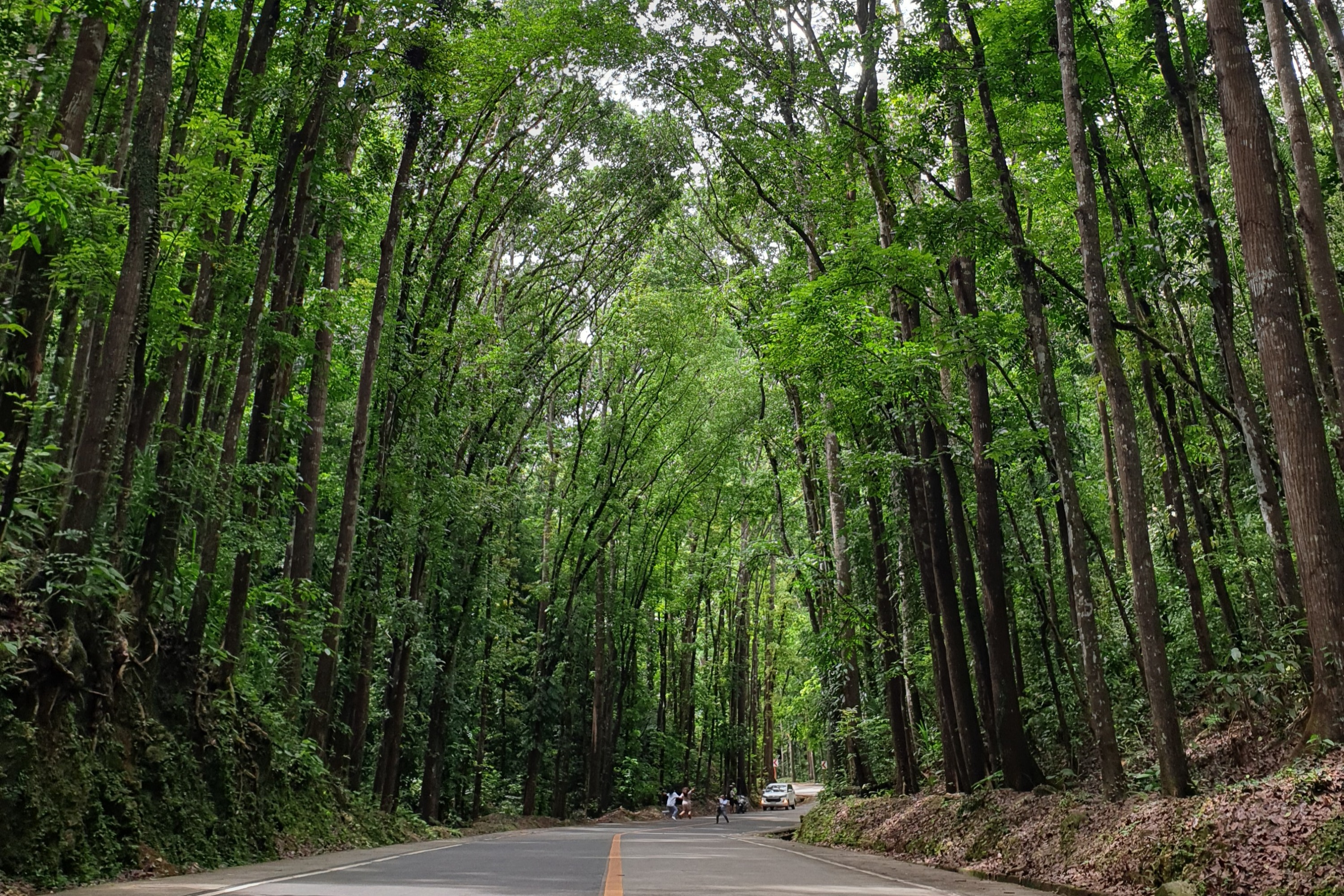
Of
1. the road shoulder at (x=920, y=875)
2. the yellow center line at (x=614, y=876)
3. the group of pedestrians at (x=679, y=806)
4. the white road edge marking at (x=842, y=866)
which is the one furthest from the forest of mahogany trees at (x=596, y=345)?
the group of pedestrians at (x=679, y=806)

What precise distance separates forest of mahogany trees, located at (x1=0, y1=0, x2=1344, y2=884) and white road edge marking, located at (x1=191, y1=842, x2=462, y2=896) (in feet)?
4.80

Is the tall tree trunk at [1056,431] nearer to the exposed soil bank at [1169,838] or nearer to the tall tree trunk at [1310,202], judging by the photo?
Answer: the exposed soil bank at [1169,838]

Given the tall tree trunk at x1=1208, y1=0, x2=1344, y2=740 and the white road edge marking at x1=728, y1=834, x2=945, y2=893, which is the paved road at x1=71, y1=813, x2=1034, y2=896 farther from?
the tall tree trunk at x1=1208, y1=0, x2=1344, y2=740

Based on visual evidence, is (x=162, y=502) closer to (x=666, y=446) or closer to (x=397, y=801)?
(x=397, y=801)

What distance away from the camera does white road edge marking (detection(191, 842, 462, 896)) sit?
7.32 m

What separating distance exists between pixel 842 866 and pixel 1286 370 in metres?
7.97

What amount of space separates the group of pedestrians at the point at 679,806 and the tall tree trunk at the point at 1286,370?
27629 millimetres

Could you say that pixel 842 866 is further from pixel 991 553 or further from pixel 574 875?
pixel 991 553

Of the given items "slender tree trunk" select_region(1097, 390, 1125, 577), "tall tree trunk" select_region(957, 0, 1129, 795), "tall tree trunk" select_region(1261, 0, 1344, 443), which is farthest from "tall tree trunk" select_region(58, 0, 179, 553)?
"slender tree trunk" select_region(1097, 390, 1125, 577)

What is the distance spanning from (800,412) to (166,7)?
626 inches

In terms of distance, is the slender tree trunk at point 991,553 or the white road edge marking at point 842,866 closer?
the white road edge marking at point 842,866

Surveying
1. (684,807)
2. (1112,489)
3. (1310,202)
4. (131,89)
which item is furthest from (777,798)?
(131,89)

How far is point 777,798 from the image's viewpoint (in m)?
49.5

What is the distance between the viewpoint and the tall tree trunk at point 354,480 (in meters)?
15.5
